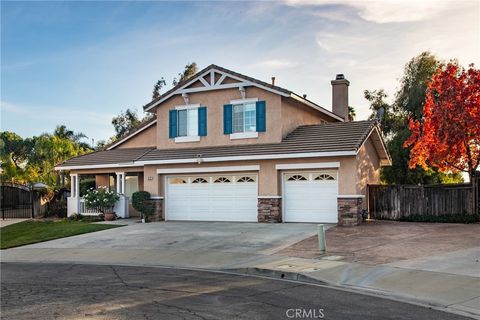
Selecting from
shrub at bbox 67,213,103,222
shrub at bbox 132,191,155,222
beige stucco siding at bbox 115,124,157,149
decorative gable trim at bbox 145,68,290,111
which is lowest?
shrub at bbox 67,213,103,222

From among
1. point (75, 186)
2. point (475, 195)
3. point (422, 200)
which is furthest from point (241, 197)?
point (75, 186)

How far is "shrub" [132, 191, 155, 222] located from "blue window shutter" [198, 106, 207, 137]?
389 centimetres

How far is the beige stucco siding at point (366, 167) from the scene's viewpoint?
67.9ft

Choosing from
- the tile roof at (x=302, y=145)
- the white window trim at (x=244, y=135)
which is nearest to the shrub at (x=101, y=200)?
the tile roof at (x=302, y=145)

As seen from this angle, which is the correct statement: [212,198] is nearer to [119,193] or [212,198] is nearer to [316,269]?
[119,193]

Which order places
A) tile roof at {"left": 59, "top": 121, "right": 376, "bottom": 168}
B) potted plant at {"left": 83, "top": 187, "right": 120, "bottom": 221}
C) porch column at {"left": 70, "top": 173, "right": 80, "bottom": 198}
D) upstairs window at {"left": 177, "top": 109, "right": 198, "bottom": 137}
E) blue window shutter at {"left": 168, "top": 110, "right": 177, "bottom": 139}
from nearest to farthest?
1. tile roof at {"left": 59, "top": 121, "right": 376, "bottom": 168}
2. upstairs window at {"left": 177, "top": 109, "right": 198, "bottom": 137}
3. blue window shutter at {"left": 168, "top": 110, "right": 177, "bottom": 139}
4. potted plant at {"left": 83, "top": 187, "right": 120, "bottom": 221}
5. porch column at {"left": 70, "top": 173, "right": 80, "bottom": 198}

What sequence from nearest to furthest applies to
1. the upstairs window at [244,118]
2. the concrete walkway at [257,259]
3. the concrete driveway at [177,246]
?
the concrete walkway at [257,259], the concrete driveway at [177,246], the upstairs window at [244,118]

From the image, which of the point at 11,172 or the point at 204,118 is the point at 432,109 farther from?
the point at 11,172

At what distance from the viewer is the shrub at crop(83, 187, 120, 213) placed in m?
25.4

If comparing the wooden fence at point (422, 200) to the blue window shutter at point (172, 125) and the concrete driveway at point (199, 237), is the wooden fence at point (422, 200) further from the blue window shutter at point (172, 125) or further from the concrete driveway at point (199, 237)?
the blue window shutter at point (172, 125)

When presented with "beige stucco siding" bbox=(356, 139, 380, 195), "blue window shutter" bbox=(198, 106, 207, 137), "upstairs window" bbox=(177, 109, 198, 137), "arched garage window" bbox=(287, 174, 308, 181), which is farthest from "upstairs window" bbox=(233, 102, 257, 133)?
"beige stucco siding" bbox=(356, 139, 380, 195)

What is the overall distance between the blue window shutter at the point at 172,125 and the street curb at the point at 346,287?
42.3ft

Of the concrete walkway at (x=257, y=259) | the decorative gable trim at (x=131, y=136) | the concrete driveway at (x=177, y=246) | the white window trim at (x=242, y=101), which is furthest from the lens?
the decorative gable trim at (x=131, y=136)

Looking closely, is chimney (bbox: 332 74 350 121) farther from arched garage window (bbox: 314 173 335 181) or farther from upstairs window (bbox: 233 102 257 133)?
arched garage window (bbox: 314 173 335 181)
